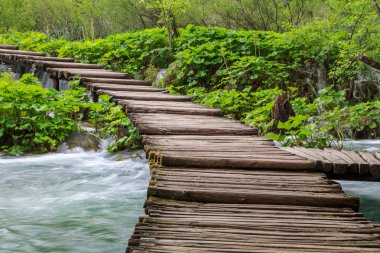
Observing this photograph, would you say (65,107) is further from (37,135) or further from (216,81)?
(216,81)

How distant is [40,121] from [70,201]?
3.11m

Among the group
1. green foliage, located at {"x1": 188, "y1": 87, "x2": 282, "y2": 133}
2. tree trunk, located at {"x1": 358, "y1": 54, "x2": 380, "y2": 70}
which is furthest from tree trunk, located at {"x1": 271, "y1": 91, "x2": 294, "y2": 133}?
tree trunk, located at {"x1": 358, "y1": 54, "x2": 380, "y2": 70}

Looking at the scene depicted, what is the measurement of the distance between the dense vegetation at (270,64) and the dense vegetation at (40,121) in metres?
1.75

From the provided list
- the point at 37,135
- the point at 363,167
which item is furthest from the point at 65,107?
the point at 363,167

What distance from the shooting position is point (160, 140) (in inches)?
187

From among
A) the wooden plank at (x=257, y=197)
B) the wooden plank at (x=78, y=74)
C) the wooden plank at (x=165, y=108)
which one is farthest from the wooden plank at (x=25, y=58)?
the wooden plank at (x=257, y=197)

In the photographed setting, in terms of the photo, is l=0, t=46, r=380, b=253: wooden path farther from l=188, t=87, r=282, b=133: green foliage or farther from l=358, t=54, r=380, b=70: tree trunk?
l=188, t=87, r=282, b=133: green foliage

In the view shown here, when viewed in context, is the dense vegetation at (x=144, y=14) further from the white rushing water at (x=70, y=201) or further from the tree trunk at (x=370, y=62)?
the tree trunk at (x=370, y=62)

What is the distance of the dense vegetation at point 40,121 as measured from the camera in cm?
851

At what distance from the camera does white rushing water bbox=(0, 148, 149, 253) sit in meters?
4.66

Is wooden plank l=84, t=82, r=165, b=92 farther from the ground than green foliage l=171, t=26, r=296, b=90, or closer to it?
closer to it

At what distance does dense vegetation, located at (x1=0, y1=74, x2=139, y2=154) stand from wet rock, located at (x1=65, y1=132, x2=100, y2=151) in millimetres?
108

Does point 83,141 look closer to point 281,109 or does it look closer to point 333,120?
point 281,109

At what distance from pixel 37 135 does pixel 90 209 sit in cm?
322
